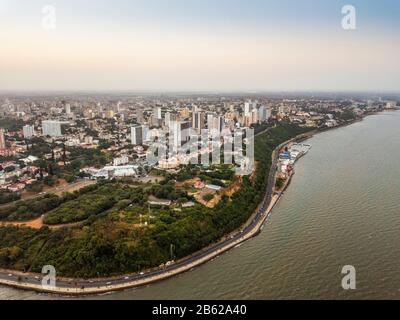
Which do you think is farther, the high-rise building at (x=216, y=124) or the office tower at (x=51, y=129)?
the high-rise building at (x=216, y=124)

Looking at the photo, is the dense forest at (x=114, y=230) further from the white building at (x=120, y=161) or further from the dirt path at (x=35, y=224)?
the white building at (x=120, y=161)

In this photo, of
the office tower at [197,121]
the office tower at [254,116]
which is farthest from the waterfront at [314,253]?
the office tower at [254,116]

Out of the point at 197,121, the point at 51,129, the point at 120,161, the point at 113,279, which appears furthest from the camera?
the point at 197,121

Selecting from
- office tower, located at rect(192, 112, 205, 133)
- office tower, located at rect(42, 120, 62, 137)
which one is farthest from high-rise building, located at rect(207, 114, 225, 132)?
office tower, located at rect(42, 120, 62, 137)

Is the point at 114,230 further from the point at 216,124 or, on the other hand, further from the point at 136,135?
the point at 216,124

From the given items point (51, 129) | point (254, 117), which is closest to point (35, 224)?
point (51, 129)

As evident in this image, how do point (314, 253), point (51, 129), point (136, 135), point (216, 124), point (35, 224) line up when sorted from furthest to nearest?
point (216, 124), point (51, 129), point (136, 135), point (35, 224), point (314, 253)

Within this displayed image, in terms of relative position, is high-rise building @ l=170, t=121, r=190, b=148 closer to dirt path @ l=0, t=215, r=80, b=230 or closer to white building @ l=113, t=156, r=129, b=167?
white building @ l=113, t=156, r=129, b=167
